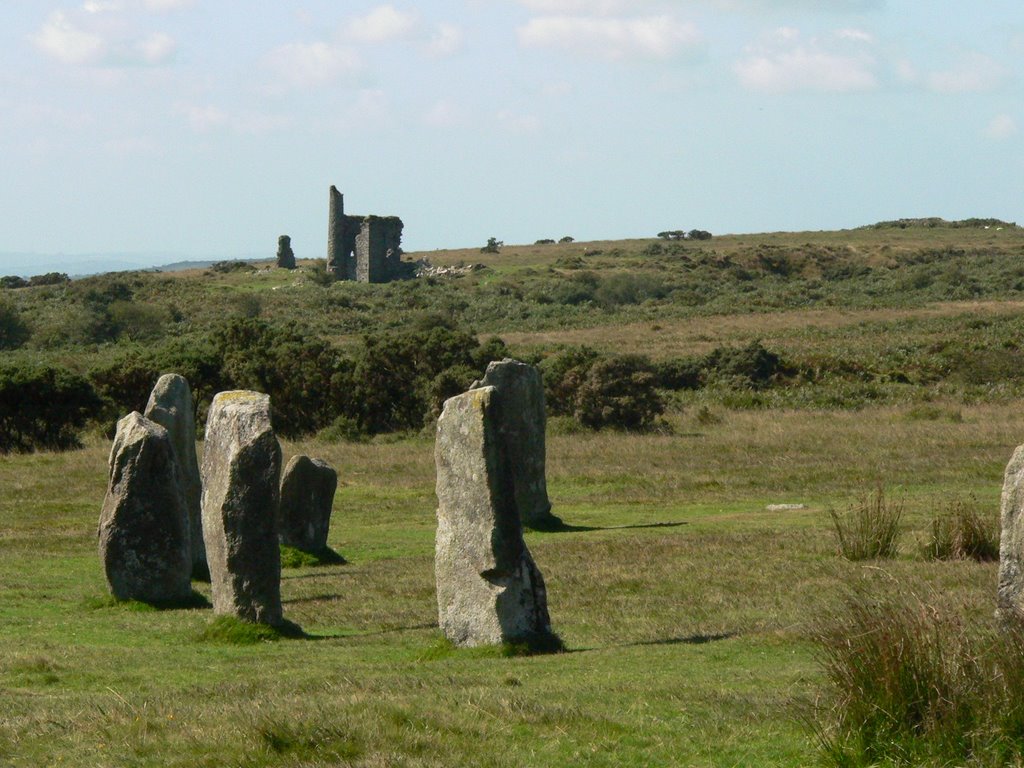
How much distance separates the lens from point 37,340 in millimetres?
77125

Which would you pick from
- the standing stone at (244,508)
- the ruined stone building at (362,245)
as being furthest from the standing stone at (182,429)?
the ruined stone building at (362,245)

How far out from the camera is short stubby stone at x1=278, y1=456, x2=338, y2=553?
73.7 feet

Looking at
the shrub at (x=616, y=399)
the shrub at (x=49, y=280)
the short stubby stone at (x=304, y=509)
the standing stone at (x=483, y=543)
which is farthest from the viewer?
the shrub at (x=49, y=280)

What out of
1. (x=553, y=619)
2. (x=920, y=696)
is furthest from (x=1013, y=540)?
(x=553, y=619)

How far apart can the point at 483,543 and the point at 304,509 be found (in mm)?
8747

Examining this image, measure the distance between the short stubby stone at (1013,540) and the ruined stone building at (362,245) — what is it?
89.2 m

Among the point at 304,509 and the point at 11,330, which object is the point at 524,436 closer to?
the point at 304,509

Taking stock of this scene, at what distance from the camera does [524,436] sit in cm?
2577

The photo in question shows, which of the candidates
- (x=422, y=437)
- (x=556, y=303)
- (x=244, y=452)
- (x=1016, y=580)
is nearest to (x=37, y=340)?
(x=556, y=303)

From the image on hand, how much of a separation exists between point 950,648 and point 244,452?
28.9 ft

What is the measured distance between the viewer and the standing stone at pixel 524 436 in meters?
25.5

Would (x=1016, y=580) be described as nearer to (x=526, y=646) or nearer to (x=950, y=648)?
(x=950, y=648)

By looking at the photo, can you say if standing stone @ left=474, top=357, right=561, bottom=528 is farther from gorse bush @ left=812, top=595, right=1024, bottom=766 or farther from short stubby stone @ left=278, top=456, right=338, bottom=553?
gorse bush @ left=812, top=595, right=1024, bottom=766

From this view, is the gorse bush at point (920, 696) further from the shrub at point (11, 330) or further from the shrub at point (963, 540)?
the shrub at point (11, 330)
